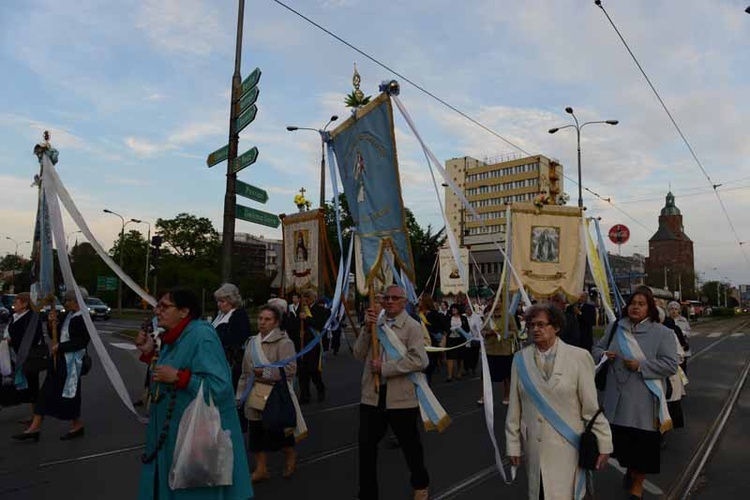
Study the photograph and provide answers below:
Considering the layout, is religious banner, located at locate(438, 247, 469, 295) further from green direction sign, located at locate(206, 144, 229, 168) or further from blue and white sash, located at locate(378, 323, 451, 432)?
blue and white sash, located at locate(378, 323, 451, 432)

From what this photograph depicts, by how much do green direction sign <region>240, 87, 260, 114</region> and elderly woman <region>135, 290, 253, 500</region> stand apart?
5991 millimetres

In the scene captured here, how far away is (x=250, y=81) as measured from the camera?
895 centimetres

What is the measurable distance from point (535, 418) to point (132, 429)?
6.17 meters

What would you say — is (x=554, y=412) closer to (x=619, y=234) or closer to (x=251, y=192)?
(x=251, y=192)

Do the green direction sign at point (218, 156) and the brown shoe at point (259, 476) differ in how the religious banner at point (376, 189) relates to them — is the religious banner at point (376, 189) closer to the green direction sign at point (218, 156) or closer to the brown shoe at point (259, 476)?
the brown shoe at point (259, 476)

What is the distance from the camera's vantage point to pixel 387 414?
15.6ft

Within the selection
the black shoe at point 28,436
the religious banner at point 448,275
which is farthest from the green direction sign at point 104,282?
the black shoe at point 28,436

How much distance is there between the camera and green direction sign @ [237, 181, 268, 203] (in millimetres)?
9211

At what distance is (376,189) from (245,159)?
3.69 m

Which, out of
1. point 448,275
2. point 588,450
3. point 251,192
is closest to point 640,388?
point 588,450

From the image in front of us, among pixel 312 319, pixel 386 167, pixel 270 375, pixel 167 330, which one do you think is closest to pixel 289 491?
pixel 270 375

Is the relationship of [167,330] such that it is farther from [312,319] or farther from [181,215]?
[181,215]

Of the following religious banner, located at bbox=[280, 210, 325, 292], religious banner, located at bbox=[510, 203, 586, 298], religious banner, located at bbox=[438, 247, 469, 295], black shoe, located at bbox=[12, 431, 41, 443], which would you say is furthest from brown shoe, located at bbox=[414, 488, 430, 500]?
religious banner, located at bbox=[438, 247, 469, 295]

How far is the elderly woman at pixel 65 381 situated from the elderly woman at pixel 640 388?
5.75m
